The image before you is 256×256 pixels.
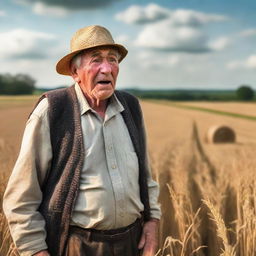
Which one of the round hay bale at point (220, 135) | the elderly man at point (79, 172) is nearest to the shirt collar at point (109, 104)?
the elderly man at point (79, 172)

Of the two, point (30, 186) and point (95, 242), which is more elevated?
point (30, 186)

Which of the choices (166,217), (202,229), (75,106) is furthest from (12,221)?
(202,229)

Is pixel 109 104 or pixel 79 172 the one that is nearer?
pixel 79 172

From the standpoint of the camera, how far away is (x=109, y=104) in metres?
1.73

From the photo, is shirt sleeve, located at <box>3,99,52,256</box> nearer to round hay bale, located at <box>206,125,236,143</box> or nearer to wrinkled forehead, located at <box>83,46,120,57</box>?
wrinkled forehead, located at <box>83,46,120,57</box>

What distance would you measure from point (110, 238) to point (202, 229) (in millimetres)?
1688

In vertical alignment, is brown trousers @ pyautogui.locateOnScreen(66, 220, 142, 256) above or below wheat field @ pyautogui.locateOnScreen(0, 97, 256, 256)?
above

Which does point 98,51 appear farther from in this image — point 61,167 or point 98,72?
point 61,167

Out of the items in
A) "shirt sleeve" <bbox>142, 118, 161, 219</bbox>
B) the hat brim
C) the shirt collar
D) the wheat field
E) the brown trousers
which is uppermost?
the hat brim

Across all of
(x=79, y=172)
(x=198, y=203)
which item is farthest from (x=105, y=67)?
(x=198, y=203)

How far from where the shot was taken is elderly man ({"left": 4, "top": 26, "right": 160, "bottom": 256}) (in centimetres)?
161

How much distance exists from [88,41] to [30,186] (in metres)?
0.56

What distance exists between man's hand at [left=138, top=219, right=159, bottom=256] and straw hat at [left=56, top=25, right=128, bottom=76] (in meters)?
0.71

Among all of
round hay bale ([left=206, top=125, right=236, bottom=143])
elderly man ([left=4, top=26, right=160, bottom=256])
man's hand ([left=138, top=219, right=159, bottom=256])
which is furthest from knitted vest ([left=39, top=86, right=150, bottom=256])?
round hay bale ([left=206, top=125, right=236, bottom=143])
